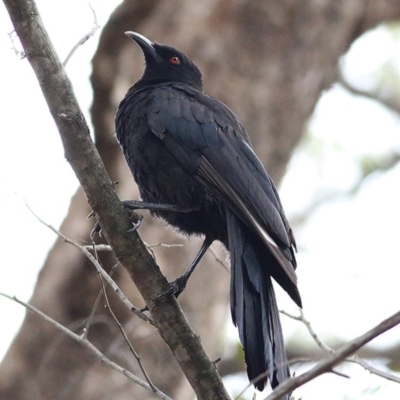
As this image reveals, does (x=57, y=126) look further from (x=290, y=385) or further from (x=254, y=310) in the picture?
(x=290, y=385)

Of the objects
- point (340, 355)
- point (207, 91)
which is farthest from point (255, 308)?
point (207, 91)

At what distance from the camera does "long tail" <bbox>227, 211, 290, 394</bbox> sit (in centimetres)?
356

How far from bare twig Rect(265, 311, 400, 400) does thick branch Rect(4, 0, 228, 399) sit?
117 cm

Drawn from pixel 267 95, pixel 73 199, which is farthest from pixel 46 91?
pixel 267 95

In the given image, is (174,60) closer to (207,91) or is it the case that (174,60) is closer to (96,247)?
(207,91)

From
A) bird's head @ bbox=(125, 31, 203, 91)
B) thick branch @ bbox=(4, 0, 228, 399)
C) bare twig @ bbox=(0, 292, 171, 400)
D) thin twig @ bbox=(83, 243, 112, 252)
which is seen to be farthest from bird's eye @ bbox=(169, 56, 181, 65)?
bare twig @ bbox=(0, 292, 171, 400)

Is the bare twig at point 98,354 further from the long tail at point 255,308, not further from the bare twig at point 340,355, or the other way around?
the bare twig at point 340,355

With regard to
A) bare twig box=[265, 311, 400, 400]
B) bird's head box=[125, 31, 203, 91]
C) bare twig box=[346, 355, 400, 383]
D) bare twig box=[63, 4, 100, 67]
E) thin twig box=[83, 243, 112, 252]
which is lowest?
bare twig box=[265, 311, 400, 400]

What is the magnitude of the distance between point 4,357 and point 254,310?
3.80m

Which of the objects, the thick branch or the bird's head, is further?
the bird's head

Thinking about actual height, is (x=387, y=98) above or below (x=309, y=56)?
above

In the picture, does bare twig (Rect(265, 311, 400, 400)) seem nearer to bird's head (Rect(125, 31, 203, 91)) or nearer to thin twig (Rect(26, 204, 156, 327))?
thin twig (Rect(26, 204, 156, 327))

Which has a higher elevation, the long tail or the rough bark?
the rough bark

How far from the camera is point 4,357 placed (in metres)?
6.93
